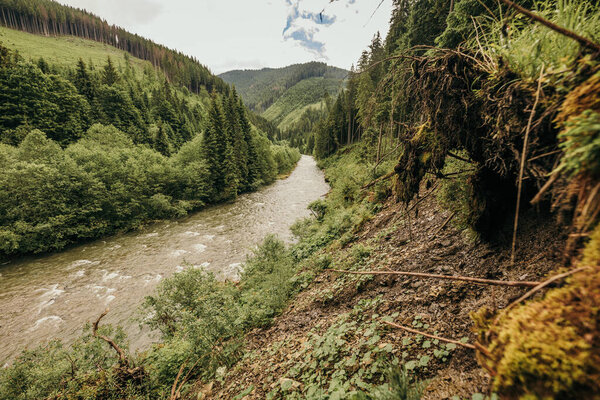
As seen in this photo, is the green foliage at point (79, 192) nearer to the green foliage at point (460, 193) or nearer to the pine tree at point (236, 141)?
the pine tree at point (236, 141)

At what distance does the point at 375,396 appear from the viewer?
2174 millimetres

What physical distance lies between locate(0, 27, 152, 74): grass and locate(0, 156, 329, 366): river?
6579 centimetres

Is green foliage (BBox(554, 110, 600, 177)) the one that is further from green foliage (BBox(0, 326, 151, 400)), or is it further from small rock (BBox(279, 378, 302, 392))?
green foliage (BBox(0, 326, 151, 400))

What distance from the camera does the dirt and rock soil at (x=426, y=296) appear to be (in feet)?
7.57

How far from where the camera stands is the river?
8898 mm

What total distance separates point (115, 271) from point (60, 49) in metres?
108

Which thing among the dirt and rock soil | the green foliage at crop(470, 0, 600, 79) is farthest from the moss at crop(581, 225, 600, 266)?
the dirt and rock soil

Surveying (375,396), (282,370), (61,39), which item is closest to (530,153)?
(375,396)

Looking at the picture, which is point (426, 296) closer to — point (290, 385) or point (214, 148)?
point (290, 385)

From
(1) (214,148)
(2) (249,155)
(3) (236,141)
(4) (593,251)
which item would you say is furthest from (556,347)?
(2) (249,155)

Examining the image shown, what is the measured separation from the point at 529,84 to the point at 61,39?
144 meters

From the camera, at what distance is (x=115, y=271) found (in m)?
12.7

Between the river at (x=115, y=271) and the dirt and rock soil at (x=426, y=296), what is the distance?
557 centimetres

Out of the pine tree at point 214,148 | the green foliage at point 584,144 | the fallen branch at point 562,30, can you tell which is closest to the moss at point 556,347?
the green foliage at point 584,144
